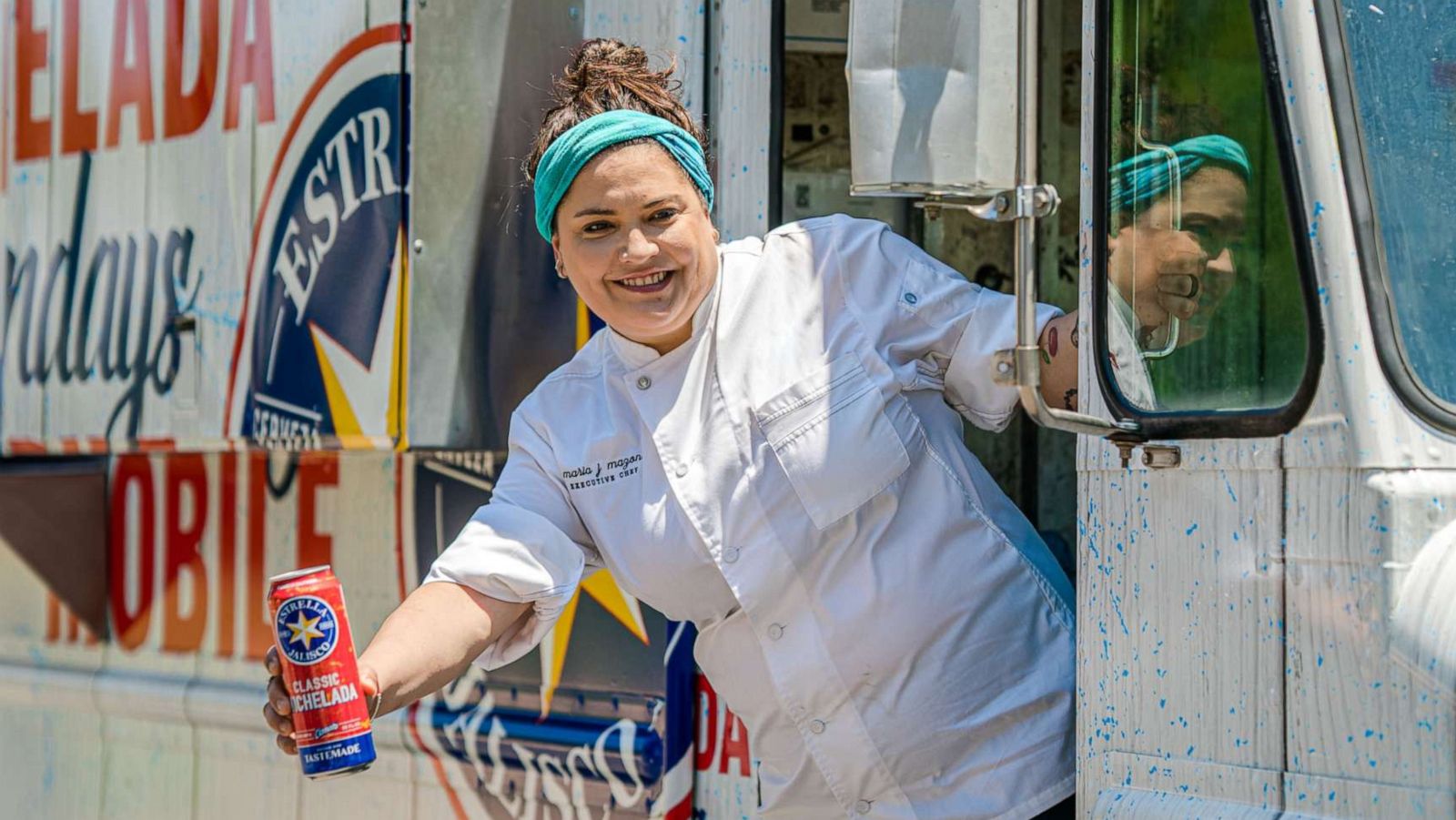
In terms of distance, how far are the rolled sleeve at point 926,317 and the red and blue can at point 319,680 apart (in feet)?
2.65

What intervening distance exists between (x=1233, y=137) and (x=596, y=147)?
87cm

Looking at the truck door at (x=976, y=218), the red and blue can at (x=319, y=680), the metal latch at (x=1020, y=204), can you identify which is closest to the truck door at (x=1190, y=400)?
the metal latch at (x=1020, y=204)

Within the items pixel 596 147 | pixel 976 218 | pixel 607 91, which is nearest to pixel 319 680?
pixel 596 147

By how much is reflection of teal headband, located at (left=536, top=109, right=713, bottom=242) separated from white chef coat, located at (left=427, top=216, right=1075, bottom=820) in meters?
0.17

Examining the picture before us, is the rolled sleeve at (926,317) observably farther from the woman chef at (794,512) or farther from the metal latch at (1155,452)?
the metal latch at (1155,452)

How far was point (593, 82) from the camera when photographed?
2564 mm

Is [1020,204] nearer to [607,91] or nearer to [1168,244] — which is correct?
[1168,244]

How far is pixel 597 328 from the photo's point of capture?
9.97 ft

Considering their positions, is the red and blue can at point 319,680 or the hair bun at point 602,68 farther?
the hair bun at point 602,68

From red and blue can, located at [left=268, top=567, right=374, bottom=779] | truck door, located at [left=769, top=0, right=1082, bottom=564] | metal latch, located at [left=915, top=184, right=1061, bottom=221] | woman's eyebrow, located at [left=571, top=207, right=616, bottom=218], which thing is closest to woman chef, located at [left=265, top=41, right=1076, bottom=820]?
woman's eyebrow, located at [left=571, top=207, right=616, bottom=218]

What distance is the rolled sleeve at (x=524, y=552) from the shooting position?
2488 mm

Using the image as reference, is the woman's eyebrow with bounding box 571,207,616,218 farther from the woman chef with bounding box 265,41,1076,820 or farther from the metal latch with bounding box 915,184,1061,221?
the metal latch with bounding box 915,184,1061,221

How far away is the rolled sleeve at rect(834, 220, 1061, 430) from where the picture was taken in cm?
240

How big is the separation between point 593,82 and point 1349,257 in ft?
3.72
